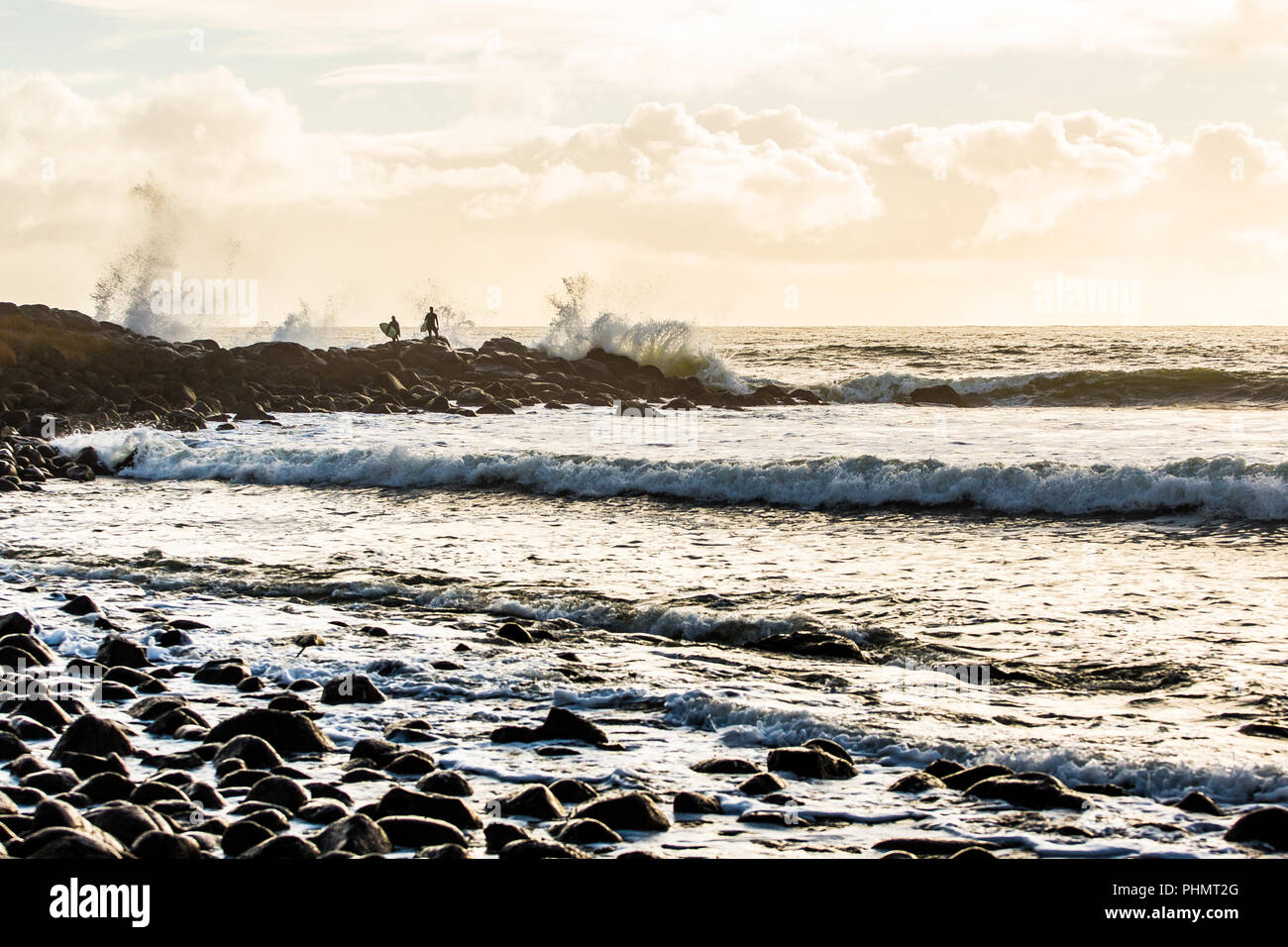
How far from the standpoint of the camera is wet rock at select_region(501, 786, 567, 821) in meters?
4.58

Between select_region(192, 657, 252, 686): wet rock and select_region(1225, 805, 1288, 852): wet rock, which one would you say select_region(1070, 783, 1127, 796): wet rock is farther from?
select_region(192, 657, 252, 686): wet rock

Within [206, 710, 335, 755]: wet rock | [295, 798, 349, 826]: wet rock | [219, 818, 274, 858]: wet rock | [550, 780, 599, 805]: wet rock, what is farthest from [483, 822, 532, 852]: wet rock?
[206, 710, 335, 755]: wet rock

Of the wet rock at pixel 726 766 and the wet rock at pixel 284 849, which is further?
the wet rock at pixel 726 766

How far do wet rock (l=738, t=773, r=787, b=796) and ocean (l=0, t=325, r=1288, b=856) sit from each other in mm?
143

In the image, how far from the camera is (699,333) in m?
42.1

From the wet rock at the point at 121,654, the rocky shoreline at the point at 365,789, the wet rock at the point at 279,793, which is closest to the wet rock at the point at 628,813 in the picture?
the rocky shoreline at the point at 365,789

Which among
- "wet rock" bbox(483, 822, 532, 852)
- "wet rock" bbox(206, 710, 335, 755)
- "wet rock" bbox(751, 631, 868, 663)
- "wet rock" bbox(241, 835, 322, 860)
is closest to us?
"wet rock" bbox(241, 835, 322, 860)

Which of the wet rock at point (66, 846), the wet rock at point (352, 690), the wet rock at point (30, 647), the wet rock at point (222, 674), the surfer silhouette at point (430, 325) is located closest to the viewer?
the wet rock at point (66, 846)

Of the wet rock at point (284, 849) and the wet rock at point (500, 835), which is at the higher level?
the wet rock at point (284, 849)

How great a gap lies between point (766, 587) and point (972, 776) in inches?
181

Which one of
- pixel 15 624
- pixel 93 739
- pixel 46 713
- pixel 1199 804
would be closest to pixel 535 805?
pixel 93 739

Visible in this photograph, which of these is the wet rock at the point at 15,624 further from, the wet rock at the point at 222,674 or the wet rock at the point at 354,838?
the wet rock at the point at 354,838

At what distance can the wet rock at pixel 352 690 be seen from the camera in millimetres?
6434
